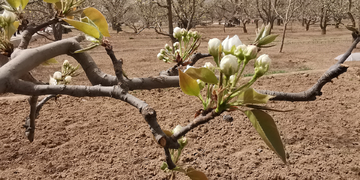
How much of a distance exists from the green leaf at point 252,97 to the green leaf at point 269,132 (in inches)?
1.5

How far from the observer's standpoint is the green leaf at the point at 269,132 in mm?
442

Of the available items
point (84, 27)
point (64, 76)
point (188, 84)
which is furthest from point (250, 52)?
point (64, 76)

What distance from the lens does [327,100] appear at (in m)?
3.62

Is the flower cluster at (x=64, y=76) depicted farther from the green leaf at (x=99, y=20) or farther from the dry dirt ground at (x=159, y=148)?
the dry dirt ground at (x=159, y=148)

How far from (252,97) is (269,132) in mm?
78

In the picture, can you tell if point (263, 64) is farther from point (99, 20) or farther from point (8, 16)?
point (8, 16)

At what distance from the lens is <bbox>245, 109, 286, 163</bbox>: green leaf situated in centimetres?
44

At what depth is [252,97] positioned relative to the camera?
1.45 ft

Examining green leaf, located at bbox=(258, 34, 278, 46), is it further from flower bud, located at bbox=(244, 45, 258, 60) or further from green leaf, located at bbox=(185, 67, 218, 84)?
green leaf, located at bbox=(185, 67, 218, 84)

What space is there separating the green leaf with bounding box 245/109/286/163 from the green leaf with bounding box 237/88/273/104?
0.04 m

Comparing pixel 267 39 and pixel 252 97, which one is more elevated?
pixel 267 39

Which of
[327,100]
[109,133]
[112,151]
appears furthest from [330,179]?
[109,133]

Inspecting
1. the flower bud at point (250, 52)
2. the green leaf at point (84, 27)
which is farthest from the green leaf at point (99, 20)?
the flower bud at point (250, 52)

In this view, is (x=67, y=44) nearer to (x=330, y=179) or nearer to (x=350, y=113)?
(x=330, y=179)
